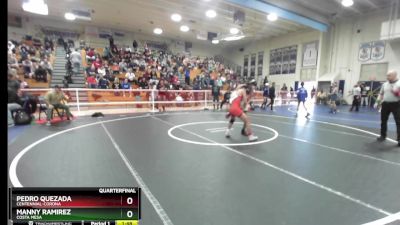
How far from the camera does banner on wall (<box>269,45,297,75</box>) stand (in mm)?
21922

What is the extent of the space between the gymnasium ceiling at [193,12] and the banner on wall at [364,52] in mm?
2390

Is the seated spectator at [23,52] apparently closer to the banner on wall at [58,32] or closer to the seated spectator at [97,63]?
the seated spectator at [97,63]

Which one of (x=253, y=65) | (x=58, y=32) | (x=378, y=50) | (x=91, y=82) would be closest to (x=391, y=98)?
(x=91, y=82)

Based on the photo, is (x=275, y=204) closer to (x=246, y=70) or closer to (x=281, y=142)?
(x=281, y=142)

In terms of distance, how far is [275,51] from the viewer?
2367 cm

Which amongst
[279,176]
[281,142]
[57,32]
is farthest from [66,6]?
[279,176]

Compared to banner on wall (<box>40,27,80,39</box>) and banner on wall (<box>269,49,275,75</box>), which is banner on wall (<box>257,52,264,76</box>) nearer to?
banner on wall (<box>269,49,275,75</box>)

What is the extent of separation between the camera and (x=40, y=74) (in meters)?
12.6

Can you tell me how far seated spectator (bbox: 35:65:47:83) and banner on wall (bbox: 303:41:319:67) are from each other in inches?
796

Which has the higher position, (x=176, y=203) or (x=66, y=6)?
(x=66, y=6)

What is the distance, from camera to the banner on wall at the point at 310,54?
65.0 ft

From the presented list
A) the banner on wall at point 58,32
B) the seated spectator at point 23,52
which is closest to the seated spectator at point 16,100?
the seated spectator at point 23,52

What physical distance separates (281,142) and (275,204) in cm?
311

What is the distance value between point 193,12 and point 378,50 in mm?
13646
